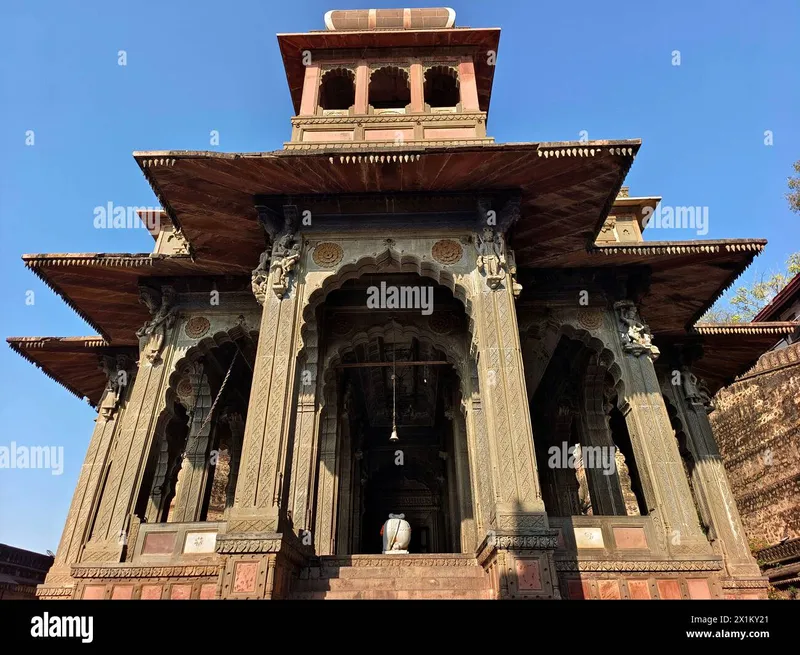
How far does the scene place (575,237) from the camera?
10.6m

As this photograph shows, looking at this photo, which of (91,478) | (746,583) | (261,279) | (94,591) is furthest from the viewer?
(91,478)

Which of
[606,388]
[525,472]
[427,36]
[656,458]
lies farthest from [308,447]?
[427,36]

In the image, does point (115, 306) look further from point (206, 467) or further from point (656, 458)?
point (656, 458)

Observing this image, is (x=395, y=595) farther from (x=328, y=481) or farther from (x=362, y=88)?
(x=362, y=88)

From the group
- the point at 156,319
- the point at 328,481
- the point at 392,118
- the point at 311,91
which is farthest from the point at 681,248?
the point at 156,319

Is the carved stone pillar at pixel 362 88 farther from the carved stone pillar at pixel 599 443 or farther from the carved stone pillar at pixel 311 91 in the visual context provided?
the carved stone pillar at pixel 599 443

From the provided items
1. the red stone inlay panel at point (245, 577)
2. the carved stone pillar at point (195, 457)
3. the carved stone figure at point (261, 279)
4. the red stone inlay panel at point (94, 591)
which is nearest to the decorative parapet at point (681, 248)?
the carved stone figure at point (261, 279)

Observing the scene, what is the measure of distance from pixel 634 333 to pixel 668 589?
4718mm

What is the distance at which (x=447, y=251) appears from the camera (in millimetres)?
9555

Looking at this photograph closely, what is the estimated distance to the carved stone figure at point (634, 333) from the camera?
10.7m

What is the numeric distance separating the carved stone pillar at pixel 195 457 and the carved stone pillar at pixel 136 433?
2169mm

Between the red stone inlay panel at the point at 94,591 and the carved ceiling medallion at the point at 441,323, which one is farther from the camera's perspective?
the carved ceiling medallion at the point at 441,323
